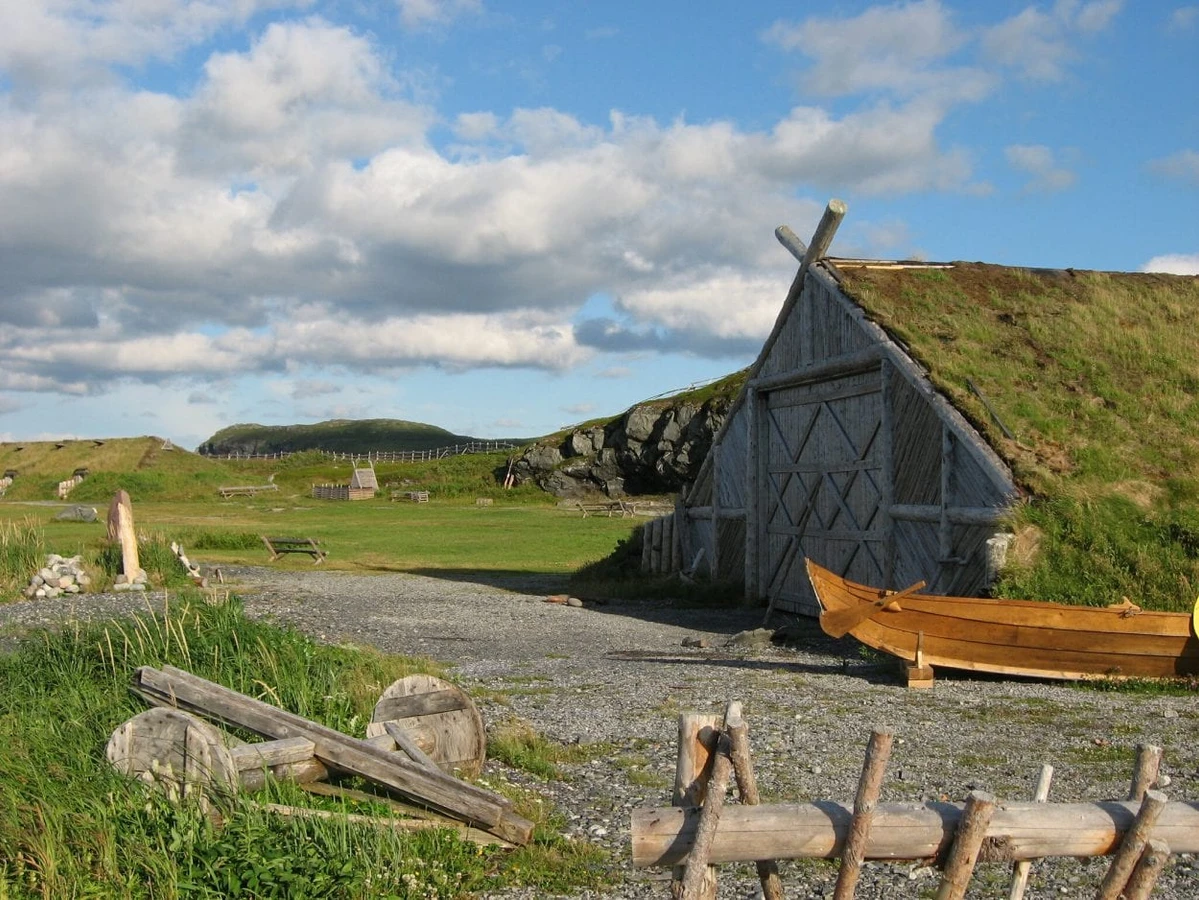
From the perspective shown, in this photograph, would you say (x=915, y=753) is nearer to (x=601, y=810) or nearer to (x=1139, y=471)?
(x=601, y=810)

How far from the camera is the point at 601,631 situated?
18.1m

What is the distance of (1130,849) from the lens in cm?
464

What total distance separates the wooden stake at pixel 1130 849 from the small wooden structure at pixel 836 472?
9.41 metres

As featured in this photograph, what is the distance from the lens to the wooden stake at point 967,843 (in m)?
4.52

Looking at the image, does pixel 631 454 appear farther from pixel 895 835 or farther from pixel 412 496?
pixel 895 835

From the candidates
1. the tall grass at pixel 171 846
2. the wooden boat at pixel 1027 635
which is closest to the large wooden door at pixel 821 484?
the wooden boat at pixel 1027 635

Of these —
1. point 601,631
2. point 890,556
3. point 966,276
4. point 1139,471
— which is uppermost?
point 966,276

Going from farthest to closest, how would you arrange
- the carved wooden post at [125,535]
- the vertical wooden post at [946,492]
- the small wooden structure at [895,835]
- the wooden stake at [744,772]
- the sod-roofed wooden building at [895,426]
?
the carved wooden post at [125,535], the vertical wooden post at [946,492], the sod-roofed wooden building at [895,426], the wooden stake at [744,772], the small wooden structure at [895,835]

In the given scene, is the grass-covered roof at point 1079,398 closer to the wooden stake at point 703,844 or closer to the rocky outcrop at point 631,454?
the wooden stake at point 703,844

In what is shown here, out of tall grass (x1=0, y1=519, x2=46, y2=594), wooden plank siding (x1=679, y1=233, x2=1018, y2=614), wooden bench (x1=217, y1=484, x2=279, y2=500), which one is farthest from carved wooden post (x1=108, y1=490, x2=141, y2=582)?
wooden bench (x1=217, y1=484, x2=279, y2=500)

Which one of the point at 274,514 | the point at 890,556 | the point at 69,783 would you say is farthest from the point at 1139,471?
the point at 274,514

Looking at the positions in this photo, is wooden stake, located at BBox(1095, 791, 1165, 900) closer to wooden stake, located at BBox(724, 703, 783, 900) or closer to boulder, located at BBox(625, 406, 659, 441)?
wooden stake, located at BBox(724, 703, 783, 900)

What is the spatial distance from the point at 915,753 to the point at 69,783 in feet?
20.0

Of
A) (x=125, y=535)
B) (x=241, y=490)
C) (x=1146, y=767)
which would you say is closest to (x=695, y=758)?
(x=1146, y=767)
